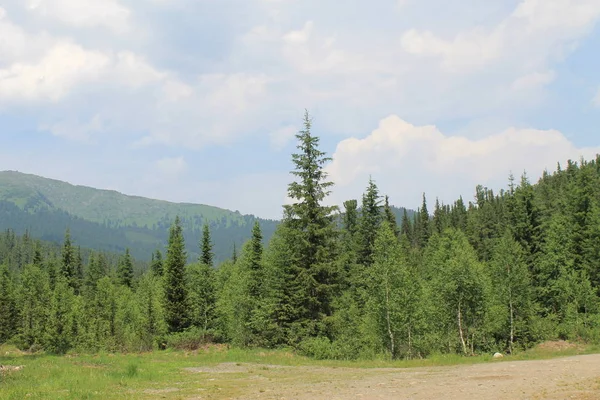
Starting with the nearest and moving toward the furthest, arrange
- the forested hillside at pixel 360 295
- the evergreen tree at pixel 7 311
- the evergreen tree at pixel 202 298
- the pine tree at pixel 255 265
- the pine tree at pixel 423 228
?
the forested hillside at pixel 360 295
the pine tree at pixel 255 265
the evergreen tree at pixel 202 298
the evergreen tree at pixel 7 311
the pine tree at pixel 423 228

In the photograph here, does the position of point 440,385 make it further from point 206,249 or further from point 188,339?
point 206,249

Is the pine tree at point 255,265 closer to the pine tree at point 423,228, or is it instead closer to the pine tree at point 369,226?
the pine tree at point 369,226

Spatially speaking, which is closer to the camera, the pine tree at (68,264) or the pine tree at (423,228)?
the pine tree at (68,264)

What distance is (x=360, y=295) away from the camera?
5016cm

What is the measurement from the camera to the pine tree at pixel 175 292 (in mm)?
50125

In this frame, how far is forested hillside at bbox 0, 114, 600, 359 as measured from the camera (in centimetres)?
3444

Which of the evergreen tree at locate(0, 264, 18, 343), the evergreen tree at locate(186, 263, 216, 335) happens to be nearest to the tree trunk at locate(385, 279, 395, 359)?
the evergreen tree at locate(186, 263, 216, 335)

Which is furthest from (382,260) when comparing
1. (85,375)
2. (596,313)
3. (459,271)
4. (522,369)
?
(596,313)

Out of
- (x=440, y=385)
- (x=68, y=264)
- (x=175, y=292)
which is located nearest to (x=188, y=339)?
(x=175, y=292)

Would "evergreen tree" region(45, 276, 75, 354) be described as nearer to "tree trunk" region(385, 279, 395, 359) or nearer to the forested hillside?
the forested hillside

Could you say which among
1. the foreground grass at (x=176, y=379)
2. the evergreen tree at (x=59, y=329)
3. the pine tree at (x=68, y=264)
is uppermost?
the pine tree at (x=68, y=264)

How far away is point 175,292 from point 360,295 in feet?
69.1

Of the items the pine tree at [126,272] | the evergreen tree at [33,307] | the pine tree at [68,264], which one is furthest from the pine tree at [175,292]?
the pine tree at [68,264]

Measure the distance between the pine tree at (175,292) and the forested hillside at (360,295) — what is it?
12 cm
